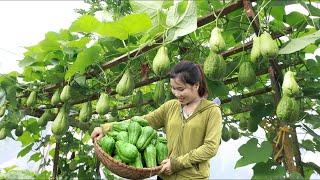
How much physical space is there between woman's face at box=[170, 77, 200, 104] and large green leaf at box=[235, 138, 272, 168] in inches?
14.9

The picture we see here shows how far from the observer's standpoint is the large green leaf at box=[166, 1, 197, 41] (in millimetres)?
1640

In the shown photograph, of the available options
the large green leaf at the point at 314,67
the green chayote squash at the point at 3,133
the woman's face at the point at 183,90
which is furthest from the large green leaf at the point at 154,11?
the green chayote squash at the point at 3,133

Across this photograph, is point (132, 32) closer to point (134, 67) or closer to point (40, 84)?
point (134, 67)

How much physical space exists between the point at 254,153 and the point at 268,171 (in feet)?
0.50

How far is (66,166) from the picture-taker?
4250 mm

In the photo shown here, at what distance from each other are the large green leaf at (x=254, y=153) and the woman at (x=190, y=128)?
18 centimetres

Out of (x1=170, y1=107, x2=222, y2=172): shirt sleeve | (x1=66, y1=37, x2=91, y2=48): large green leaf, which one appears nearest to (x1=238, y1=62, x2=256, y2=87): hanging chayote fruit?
(x1=170, y1=107, x2=222, y2=172): shirt sleeve

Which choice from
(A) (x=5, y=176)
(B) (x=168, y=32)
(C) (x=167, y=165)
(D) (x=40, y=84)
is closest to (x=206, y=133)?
(C) (x=167, y=165)

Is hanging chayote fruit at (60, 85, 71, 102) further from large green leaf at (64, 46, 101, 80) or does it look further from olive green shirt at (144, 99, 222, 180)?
olive green shirt at (144, 99, 222, 180)

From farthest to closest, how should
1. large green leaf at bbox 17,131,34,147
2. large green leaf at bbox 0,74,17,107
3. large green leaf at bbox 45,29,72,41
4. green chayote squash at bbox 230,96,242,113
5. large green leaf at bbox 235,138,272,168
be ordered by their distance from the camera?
1. large green leaf at bbox 17,131,34,147
2. green chayote squash at bbox 230,96,242,113
3. large green leaf at bbox 0,74,17,107
4. large green leaf at bbox 45,29,72,41
5. large green leaf at bbox 235,138,272,168

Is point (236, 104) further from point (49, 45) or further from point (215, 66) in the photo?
point (49, 45)

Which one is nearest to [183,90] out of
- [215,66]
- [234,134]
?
[215,66]

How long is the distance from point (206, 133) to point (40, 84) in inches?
64.2

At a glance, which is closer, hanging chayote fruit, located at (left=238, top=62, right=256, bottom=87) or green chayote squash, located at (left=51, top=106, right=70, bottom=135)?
hanging chayote fruit, located at (left=238, top=62, right=256, bottom=87)
